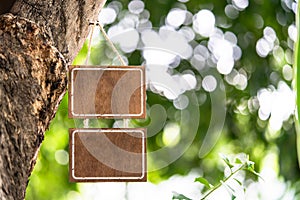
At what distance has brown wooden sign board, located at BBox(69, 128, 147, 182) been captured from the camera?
0.76 meters

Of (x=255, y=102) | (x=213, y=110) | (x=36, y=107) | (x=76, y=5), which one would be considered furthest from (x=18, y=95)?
(x=255, y=102)

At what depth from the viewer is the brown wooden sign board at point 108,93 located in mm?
763

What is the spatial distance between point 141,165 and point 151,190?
1.29 metres

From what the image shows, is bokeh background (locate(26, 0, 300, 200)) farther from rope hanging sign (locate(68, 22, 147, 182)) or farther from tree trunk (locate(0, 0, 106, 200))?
tree trunk (locate(0, 0, 106, 200))

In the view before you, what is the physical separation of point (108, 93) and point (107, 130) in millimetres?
44

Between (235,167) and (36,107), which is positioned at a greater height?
(36,107)

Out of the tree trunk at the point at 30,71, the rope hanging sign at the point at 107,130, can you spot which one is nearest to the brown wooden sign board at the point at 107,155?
the rope hanging sign at the point at 107,130

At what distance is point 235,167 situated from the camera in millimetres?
893

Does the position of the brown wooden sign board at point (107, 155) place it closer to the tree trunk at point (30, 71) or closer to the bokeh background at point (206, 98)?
the tree trunk at point (30, 71)

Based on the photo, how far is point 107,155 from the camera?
30.3 inches

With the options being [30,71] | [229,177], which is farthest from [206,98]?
[30,71]

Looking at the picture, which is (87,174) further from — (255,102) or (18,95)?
(255,102)

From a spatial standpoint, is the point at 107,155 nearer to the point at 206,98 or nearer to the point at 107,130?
the point at 107,130

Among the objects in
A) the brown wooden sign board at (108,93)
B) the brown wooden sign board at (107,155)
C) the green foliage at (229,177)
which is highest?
the brown wooden sign board at (108,93)
